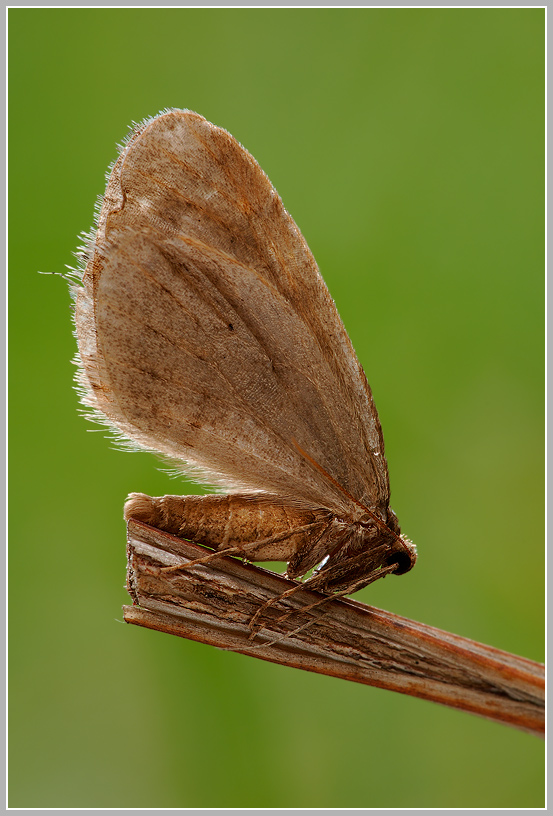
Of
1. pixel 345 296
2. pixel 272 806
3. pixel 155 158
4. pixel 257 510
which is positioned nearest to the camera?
pixel 155 158

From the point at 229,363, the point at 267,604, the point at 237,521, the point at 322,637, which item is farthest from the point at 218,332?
the point at 322,637

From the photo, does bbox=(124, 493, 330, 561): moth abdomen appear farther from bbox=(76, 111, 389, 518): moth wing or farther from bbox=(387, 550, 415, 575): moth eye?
bbox=(387, 550, 415, 575): moth eye

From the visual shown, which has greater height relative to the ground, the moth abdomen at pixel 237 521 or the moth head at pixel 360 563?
the moth abdomen at pixel 237 521

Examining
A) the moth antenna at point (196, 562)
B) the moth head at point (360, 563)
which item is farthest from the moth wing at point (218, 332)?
the moth antenna at point (196, 562)

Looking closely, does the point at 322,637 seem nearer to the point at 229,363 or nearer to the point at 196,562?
the point at 196,562

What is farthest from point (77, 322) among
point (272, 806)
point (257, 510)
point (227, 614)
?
point (272, 806)

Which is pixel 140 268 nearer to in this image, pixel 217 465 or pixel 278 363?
pixel 278 363

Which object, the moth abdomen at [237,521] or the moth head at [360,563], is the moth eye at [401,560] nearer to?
the moth head at [360,563]

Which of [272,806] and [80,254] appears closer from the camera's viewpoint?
[80,254]
